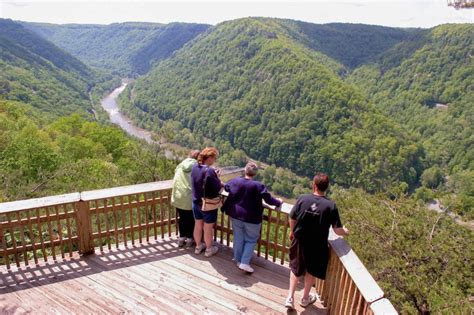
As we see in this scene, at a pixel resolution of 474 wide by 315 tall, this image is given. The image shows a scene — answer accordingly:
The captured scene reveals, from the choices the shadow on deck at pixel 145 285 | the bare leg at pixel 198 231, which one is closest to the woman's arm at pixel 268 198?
the shadow on deck at pixel 145 285

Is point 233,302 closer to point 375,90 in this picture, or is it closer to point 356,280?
point 356,280

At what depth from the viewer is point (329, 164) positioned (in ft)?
276

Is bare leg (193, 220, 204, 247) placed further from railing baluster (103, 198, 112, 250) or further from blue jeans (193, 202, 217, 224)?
railing baluster (103, 198, 112, 250)

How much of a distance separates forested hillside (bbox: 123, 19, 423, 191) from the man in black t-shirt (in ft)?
179

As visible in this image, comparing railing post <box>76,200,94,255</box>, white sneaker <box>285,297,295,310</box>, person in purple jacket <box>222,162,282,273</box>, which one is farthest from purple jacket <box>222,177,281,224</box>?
railing post <box>76,200,94,255</box>

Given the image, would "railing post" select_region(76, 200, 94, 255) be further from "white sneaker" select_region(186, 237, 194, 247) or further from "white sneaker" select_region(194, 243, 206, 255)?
"white sneaker" select_region(194, 243, 206, 255)

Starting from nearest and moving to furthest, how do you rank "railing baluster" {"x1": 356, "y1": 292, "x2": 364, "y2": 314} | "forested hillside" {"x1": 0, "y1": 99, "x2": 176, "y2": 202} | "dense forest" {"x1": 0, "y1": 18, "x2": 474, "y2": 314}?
"railing baluster" {"x1": 356, "y1": 292, "x2": 364, "y2": 314} < "dense forest" {"x1": 0, "y1": 18, "x2": 474, "y2": 314} < "forested hillside" {"x1": 0, "y1": 99, "x2": 176, "y2": 202}

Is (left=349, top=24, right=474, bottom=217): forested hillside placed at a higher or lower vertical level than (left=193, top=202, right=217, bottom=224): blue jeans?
lower

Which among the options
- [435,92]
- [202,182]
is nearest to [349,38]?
[435,92]

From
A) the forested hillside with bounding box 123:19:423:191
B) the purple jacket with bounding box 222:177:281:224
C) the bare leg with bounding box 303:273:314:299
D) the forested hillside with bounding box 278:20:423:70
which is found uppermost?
the forested hillside with bounding box 278:20:423:70

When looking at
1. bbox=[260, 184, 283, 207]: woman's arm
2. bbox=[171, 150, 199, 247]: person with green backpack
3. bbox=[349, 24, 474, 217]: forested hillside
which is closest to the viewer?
bbox=[260, 184, 283, 207]: woman's arm

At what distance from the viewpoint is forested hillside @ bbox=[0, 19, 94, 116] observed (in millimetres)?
77056

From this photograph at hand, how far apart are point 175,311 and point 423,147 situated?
312ft

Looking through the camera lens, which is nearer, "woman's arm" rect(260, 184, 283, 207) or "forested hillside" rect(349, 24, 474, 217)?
"woman's arm" rect(260, 184, 283, 207)
